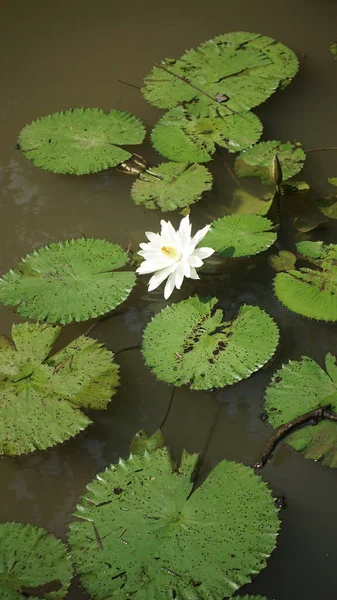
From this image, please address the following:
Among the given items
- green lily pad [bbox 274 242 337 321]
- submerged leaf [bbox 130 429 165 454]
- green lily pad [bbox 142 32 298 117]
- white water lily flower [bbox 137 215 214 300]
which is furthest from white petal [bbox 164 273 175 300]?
green lily pad [bbox 142 32 298 117]

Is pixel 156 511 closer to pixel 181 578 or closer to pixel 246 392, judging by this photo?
pixel 181 578

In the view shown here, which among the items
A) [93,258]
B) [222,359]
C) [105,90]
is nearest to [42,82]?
[105,90]

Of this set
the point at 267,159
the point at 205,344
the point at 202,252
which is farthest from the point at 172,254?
the point at 267,159

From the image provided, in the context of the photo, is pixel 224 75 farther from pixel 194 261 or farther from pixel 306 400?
pixel 306 400

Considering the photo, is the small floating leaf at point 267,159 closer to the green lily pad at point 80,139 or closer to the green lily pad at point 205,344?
the green lily pad at point 80,139

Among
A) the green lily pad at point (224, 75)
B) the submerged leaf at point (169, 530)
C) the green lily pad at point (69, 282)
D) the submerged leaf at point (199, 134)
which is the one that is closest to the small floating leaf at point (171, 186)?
the submerged leaf at point (199, 134)

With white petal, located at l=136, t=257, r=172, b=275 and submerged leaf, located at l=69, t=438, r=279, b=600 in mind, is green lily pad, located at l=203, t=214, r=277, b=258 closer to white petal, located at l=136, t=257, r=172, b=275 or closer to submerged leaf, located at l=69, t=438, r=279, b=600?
white petal, located at l=136, t=257, r=172, b=275
